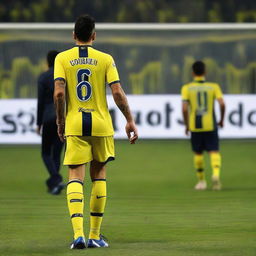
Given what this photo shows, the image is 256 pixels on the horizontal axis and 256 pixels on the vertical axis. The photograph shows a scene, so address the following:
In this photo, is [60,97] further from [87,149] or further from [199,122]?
[199,122]

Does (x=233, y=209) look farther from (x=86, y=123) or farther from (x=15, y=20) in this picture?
(x=15, y=20)

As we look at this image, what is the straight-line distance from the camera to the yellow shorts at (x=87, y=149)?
23.5 ft

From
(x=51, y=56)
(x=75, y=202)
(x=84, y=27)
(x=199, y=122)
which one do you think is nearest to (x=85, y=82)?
(x=84, y=27)

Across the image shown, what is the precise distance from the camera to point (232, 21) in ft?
82.2

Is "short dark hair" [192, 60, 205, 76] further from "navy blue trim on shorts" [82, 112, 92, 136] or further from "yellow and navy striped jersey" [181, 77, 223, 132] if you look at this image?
"navy blue trim on shorts" [82, 112, 92, 136]

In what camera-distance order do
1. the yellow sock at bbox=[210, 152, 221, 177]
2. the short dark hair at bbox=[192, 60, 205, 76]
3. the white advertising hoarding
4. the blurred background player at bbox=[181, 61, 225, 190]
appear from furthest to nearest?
the white advertising hoarding < the blurred background player at bbox=[181, 61, 225, 190] < the short dark hair at bbox=[192, 60, 205, 76] < the yellow sock at bbox=[210, 152, 221, 177]

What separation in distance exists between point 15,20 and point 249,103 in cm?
772

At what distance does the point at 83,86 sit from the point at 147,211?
3231mm

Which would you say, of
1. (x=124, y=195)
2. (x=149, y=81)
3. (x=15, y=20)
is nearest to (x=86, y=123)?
(x=124, y=195)

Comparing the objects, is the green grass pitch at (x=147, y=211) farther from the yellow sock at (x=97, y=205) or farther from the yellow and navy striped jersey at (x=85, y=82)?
the yellow and navy striped jersey at (x=85, y=82)

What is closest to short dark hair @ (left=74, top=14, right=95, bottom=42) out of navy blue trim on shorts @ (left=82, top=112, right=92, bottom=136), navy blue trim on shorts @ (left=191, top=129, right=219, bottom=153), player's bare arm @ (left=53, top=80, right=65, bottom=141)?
player's bare arm @ (left=53, top=80, right=65, bottom=141)

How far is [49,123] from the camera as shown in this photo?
1209 cm

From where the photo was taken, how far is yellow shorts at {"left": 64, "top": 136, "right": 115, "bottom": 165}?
717 centimetres

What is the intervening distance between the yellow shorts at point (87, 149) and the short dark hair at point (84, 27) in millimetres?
764
